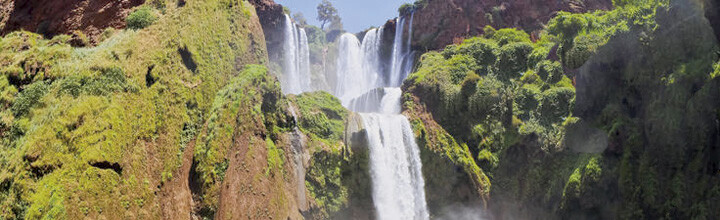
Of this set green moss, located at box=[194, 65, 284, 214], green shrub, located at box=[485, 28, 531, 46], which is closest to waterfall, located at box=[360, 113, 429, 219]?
green moss, located at box=[194, 65, 284, 214]

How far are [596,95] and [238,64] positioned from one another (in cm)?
1742

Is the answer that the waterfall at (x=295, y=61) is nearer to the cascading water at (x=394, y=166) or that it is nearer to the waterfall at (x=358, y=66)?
the waterfall at (x=358, y=66)

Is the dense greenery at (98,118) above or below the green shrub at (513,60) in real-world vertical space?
below

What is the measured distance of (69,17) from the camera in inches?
558

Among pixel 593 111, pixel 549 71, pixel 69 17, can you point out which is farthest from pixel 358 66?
pixel 69 17

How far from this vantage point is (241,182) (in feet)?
46.8

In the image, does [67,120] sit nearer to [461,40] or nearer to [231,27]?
[231,27]

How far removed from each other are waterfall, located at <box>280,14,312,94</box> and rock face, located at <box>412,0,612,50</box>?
1089 centimetres

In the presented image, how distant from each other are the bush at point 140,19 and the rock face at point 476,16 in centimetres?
2569

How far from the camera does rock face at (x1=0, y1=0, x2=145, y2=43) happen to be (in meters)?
13.8

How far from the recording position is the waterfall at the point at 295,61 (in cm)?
3859

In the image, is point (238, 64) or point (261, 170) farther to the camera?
point (238, 64)

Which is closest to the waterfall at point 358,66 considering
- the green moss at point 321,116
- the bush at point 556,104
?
the green moss at point 321,116

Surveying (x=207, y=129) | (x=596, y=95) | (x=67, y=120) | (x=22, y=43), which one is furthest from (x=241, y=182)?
(x=596, y=95)
